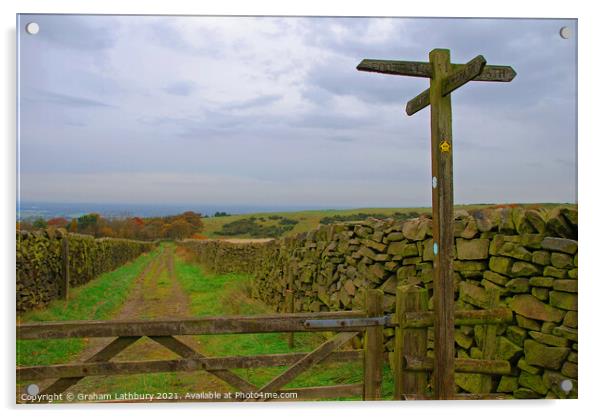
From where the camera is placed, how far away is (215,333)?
346 cm

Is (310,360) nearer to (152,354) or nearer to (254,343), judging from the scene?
(254,343)

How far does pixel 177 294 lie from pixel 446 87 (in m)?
9.78

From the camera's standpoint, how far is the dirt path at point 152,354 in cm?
489

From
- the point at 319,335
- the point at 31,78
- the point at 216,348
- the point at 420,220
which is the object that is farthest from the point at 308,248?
the point at 31,78

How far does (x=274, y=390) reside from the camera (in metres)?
3.70

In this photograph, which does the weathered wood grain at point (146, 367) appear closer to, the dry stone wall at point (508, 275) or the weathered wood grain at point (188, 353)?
the weathered wood grain at point (188, 353)

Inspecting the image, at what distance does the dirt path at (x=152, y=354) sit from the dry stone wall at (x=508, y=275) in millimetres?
2330

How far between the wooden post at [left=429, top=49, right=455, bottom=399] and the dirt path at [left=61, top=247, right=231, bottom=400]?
2.24 metres

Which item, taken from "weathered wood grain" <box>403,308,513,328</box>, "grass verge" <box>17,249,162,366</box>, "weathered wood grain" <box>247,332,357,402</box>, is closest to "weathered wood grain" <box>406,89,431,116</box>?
"weathered wood grain" <box>403,308,513,328</box>

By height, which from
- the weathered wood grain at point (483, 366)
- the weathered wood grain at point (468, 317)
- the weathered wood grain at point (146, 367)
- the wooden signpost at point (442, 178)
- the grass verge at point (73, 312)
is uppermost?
the wooden signpost at point (442, 178)

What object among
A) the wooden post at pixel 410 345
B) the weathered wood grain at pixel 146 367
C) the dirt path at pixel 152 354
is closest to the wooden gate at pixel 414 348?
the wooden post at pixel 410 345

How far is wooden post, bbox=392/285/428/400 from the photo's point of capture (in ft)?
12.1

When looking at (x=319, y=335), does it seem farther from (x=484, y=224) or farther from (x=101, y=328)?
(x=101, y=328)

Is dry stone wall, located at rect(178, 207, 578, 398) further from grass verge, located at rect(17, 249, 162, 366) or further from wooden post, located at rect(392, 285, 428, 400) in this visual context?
grass verge, located at rect(17, 249, 162, 366)
